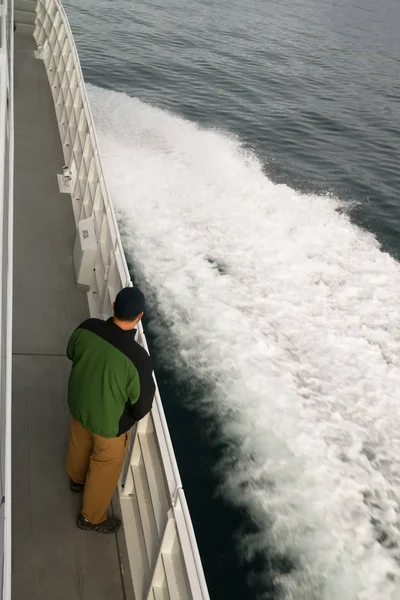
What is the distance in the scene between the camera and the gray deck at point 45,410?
2.96 m

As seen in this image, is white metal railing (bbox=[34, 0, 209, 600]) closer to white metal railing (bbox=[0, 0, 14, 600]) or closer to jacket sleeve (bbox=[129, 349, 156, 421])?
jacket sleeve (bbox=[129, 349, 156, 421])

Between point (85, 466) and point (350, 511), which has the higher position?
point (85, 466)

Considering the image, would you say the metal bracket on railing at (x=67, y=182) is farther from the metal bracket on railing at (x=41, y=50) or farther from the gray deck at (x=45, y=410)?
the metal bracket on railing at (x=41, y=50)

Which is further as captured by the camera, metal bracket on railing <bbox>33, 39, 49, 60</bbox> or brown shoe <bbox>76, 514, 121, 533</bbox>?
metal bracket on railing <bbox>33, 39, 49, 60</bbox>

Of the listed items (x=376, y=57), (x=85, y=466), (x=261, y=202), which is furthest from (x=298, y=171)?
(x=376, y=57)

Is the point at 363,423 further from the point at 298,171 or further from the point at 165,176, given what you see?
the point at 298,171

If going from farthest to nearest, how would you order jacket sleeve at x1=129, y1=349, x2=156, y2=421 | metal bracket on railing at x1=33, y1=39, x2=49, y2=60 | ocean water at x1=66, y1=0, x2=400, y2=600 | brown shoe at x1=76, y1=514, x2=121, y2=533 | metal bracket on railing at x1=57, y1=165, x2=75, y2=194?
metal bracket on railing at x1=33, y1=39, x2=49, y2=60, metal bracket on railing at x1=57, y1=165, x2=75, y2=194, ocean water at x1=66, y1=0, x2=400, y2=600, brown shoe at x1=76, y1=514, x2=121, y2=533, jacket sleeve at x1=129, y1=349, x2=156, y2=421

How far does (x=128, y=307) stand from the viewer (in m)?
2.63

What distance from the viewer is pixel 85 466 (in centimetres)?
318

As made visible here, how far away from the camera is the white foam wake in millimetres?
4562

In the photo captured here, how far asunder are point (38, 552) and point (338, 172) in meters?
11.0

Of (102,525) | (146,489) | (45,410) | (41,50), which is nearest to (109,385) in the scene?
(146,489)

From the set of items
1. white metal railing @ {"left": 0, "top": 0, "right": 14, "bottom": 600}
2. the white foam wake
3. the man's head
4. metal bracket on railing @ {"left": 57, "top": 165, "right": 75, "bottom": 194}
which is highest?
the man's head

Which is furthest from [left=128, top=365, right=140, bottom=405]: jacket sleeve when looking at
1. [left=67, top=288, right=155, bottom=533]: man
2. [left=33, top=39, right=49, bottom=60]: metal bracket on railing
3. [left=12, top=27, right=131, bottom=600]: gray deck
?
[left=33, top=39, right=49, bottom=60]: metal bracket on railing
